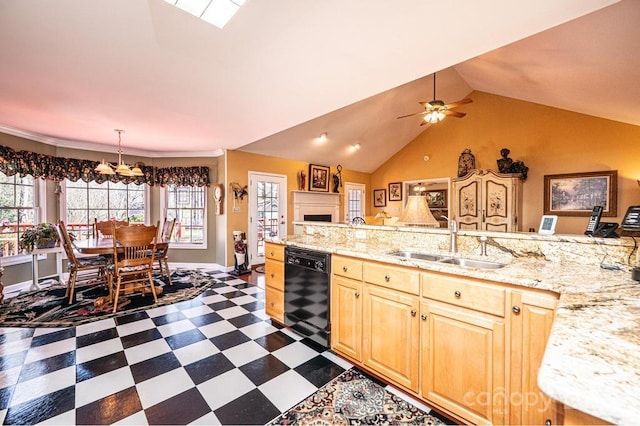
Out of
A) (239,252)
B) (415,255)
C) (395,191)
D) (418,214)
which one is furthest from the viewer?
(395,191)

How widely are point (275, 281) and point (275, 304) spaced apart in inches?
9.2

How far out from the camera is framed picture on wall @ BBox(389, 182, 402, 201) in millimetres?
7160

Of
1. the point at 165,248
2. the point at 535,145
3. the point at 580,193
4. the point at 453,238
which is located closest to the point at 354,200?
the point at 535,145

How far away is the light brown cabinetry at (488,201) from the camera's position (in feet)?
15.7

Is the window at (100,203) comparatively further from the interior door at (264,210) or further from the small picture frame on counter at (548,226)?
the small picture frame on counter at (548,226)

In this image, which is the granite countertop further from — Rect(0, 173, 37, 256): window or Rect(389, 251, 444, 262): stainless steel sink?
Rect(0, 173, 37, 256): window

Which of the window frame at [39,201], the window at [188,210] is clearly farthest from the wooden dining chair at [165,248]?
the window frame at [39,201]

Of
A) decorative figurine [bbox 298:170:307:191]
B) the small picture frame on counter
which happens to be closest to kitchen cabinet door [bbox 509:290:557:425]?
the small picture frame on counter

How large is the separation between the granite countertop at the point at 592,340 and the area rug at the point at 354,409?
94 centimetres

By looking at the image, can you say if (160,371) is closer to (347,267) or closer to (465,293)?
(347,267)

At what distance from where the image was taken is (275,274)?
2.73m

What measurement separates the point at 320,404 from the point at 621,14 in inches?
122

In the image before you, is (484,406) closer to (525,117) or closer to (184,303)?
(184,303)

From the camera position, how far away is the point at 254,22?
1625 mm
